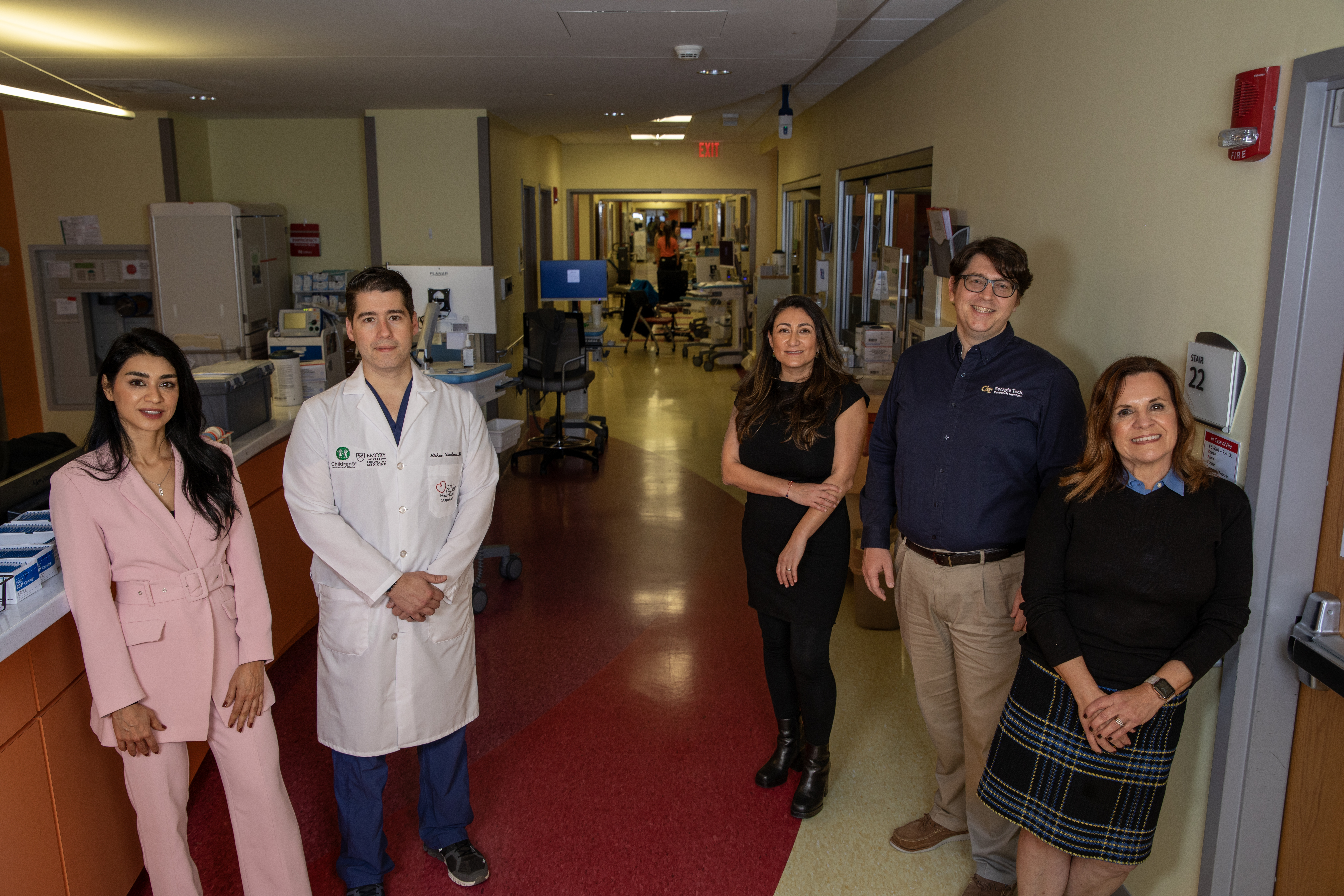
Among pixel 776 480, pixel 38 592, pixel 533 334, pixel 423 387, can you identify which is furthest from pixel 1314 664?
pixel 533 334

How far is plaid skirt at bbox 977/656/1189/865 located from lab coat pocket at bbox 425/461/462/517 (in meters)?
1.49

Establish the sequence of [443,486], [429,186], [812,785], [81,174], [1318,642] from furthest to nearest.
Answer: [429,186] < [81,174] < [812,785] < [443,486] < [1318,642]

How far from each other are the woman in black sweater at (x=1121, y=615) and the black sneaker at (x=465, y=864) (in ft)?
4.65

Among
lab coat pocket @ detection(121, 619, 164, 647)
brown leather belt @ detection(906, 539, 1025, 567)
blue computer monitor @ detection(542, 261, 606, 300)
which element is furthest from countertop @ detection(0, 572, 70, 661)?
blue computer monitor @ detection(542, 261, 606, 300)

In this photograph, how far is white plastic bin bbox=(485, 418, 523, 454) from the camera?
16.0 feet

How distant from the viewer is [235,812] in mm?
2213

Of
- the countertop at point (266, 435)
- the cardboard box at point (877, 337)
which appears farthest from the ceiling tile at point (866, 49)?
the countertop at point (266, 435)

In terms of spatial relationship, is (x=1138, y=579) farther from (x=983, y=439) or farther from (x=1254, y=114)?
(x=1254, y=114)

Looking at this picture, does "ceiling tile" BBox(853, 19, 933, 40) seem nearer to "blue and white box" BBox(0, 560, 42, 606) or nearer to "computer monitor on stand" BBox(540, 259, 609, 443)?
"computer monitor on stand" BBox(540, 259, 609, 443)

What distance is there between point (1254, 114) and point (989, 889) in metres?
2.01

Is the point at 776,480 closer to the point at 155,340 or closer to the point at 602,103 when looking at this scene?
the point at 155,340

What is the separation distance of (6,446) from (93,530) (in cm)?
79

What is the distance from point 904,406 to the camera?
255 cm

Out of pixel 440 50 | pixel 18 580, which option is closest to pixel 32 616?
pixel 18 580
